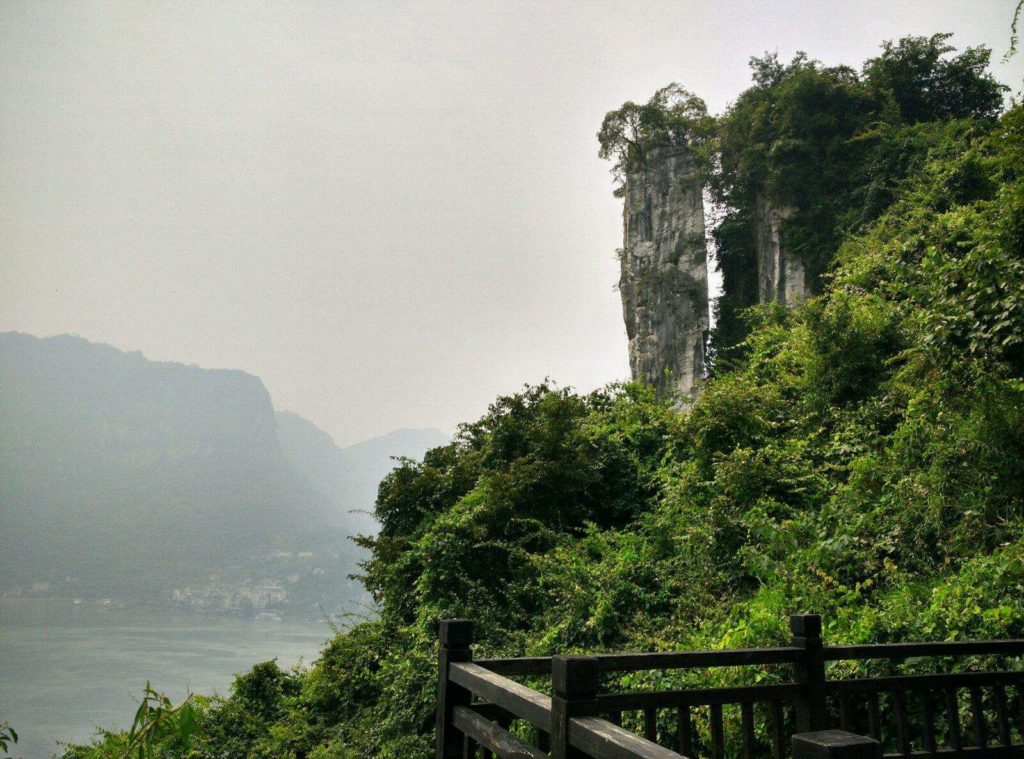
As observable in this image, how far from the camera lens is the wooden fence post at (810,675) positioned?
2.83m

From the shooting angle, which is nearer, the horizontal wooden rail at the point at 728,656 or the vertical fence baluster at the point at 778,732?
the horizontal wooden rail at the point at 728,656

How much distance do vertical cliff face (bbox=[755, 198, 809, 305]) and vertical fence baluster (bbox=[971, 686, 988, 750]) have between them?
1718cm

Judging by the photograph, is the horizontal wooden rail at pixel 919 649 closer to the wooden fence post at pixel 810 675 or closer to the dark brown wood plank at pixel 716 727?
the wooden fence post at pixel 810 675

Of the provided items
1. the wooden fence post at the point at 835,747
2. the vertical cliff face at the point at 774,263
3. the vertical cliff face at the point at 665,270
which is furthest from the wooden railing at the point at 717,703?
the vertical cliff face at the point at 665,270

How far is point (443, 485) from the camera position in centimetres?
1163

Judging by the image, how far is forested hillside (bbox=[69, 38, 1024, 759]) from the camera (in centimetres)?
545

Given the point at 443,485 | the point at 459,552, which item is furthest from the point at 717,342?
the point at 459,552

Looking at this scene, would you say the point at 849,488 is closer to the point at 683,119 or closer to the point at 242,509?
the point at 683,119

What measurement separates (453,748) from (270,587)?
90314mm

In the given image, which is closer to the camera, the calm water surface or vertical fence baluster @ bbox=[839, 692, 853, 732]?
vertical fence baluster @ bbox=[839, 692, 853, 732]

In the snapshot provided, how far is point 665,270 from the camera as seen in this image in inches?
990

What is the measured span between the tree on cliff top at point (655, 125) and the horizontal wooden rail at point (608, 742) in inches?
1047

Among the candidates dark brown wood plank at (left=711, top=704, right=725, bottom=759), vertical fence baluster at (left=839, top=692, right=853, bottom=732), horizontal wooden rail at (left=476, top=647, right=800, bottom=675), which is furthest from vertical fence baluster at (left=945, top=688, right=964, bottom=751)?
dark brown wood plank at (left=711, top=704, right=725, bottom=759)

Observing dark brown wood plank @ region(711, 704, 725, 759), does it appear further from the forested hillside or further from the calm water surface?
the calm water surface
